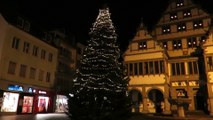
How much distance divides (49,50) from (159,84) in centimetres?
1622

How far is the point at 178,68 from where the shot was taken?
32406 mm

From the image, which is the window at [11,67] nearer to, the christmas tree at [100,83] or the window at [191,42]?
the christmas tree at [100,83]

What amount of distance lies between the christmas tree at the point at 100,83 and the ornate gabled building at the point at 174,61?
53.7 ft

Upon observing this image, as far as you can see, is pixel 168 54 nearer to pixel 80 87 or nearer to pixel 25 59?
pixel 25 59

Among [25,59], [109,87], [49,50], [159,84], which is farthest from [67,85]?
[109,87]

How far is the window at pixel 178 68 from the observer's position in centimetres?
3209

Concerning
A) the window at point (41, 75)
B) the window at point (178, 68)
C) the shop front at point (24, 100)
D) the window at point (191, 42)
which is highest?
the window at point (191, 42)

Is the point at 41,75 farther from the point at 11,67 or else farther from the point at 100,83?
the point at 100,83

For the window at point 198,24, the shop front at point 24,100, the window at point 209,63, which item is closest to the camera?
the shop front at point 24,100

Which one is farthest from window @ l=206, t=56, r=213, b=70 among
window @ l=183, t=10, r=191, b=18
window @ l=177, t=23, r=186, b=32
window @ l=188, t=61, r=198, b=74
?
window @ l=183, t=10, r=191, b=18

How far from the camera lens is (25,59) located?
A: 26.5 m

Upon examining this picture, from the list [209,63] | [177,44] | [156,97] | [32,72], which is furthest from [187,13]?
[32,72]

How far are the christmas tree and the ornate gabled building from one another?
16379 mm

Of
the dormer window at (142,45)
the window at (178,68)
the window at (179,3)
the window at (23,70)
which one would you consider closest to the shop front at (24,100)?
the window at (23,70)
